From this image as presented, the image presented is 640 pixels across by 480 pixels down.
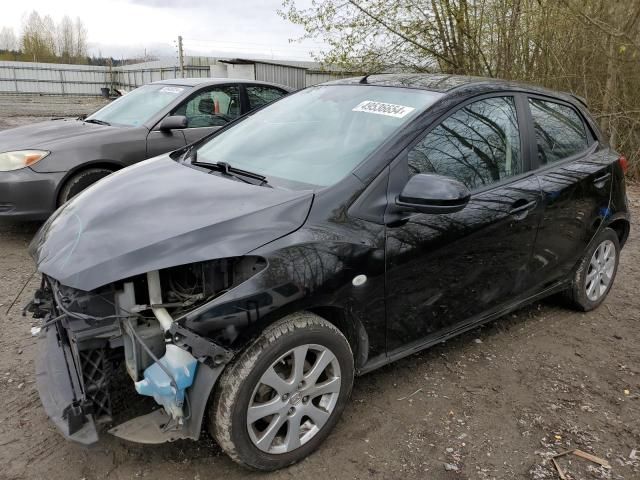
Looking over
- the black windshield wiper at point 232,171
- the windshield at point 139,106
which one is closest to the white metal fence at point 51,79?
the windshield at point 139,106

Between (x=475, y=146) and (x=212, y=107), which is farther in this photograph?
(x=212, y=107)

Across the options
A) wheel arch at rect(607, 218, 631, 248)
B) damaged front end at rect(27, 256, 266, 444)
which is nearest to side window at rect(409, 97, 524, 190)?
damaged front end at rect(27, 256, 266, 444)

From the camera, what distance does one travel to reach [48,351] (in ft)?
8.16

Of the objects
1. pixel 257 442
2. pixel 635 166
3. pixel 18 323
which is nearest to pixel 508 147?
pixel 257 442

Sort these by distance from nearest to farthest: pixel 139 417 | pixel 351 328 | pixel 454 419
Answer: pixel 139 417 → pixel 351 328 → pixel 454 419

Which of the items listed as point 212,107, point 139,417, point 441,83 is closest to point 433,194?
point 441,83

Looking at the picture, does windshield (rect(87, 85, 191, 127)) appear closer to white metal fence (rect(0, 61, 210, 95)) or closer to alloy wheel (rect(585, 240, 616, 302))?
alloy wheel (rect(585, 240, 616, 302))

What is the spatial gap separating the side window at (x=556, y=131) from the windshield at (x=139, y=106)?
391 centimetres

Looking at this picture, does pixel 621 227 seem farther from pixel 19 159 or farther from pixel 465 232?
pixel 19 159

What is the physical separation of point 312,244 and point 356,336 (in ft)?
1.84

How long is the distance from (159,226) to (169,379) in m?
0.63

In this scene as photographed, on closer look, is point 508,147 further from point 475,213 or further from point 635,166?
point 635,166

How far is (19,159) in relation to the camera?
15.6ft

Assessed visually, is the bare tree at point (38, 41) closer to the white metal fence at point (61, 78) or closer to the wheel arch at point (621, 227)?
the white metal fence at point (61, 78)
